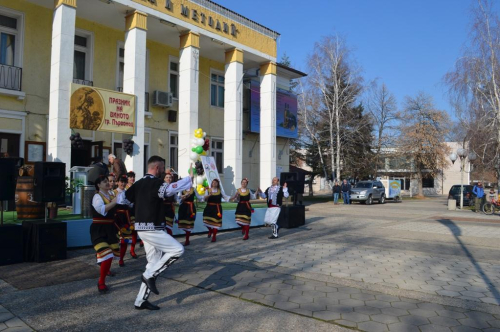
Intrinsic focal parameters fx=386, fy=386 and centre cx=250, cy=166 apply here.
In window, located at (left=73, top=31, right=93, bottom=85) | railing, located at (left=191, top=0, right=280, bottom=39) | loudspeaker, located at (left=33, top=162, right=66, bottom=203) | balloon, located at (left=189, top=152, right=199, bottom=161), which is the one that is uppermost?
railing, located at (left=191, top=0, right=280, bottom=39)

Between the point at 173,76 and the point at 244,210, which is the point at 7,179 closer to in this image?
the point at 244,210

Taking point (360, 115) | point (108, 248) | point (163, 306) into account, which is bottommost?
point (163, 306)

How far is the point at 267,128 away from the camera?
22406 mm

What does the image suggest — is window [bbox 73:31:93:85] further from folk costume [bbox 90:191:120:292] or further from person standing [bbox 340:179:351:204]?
Result: person standing [bbox 340:179:351:204]

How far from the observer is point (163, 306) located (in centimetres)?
517

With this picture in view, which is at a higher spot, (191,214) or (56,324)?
(191,214)

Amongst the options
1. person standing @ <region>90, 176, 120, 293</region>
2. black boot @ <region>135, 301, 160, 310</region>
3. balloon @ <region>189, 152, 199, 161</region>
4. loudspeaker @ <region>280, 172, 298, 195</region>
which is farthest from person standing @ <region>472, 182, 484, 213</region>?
black boot @ <region>135, 301, 160, 310</region>

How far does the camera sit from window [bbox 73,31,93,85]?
16.9 metres

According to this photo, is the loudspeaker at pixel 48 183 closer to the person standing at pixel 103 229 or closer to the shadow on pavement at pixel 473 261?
the person standing at pixel 103 229

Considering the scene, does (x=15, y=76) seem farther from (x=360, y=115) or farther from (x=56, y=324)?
(x=360, y=115)

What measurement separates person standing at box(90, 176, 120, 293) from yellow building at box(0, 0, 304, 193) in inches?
285

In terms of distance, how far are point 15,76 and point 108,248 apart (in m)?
12.2

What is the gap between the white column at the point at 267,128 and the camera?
22.1 meters

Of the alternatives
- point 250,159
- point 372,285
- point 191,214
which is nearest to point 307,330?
point 372,285
